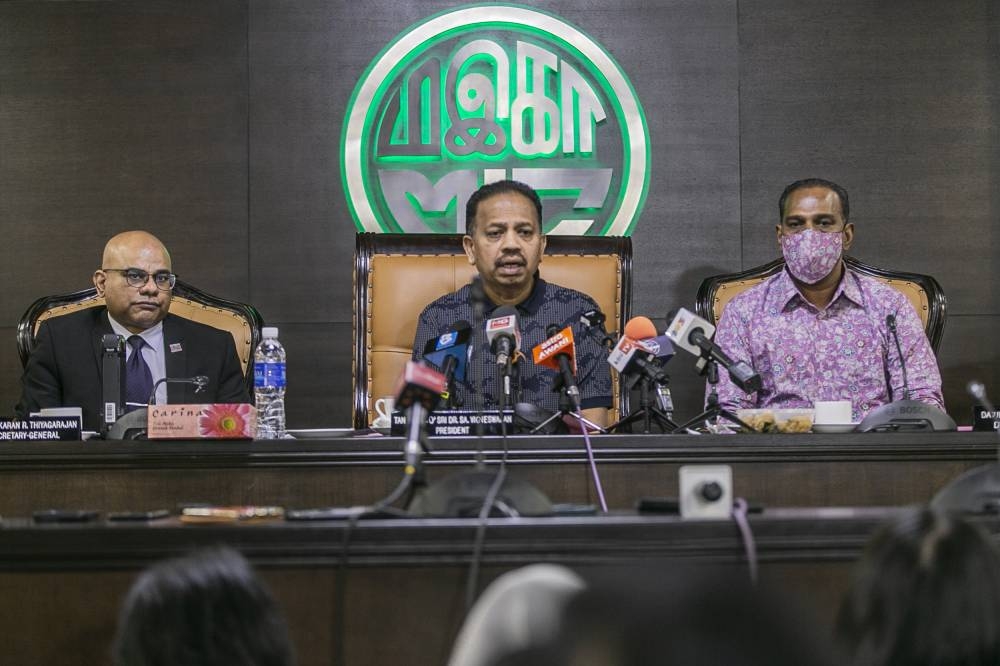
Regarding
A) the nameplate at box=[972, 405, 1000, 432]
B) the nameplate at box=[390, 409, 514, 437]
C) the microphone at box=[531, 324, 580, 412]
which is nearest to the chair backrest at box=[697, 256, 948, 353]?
the nameplate at box=[972, 405, 1000, 432]

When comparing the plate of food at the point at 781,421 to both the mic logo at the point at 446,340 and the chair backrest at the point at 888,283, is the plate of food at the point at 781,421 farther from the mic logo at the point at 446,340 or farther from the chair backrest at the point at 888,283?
the chair backrest at the point at 888,283

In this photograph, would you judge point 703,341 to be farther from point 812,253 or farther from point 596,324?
point 812,253

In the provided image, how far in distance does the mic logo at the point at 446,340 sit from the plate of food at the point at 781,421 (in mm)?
615

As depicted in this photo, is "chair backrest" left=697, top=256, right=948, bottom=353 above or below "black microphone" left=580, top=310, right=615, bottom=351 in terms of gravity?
above

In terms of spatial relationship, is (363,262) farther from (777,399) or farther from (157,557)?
(157,557)

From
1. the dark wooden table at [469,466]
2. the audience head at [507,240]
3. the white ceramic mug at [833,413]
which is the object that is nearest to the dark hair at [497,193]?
the audience head at [507,240]

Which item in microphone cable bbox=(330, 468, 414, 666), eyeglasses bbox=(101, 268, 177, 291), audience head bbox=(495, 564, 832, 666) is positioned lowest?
microphone cable bbox=(330, 468, 414, 666)

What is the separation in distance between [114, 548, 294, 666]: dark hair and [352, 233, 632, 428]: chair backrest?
7.48ft

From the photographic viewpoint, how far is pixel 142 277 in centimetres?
312

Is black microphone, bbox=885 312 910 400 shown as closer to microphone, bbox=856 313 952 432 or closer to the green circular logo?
microphone, bbox=856 313 952 432

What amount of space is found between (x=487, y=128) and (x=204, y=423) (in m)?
2.45

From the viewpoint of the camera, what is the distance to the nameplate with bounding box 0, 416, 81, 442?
208 cm

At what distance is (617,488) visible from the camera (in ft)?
6.41

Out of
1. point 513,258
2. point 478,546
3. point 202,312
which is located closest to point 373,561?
point 478,546
